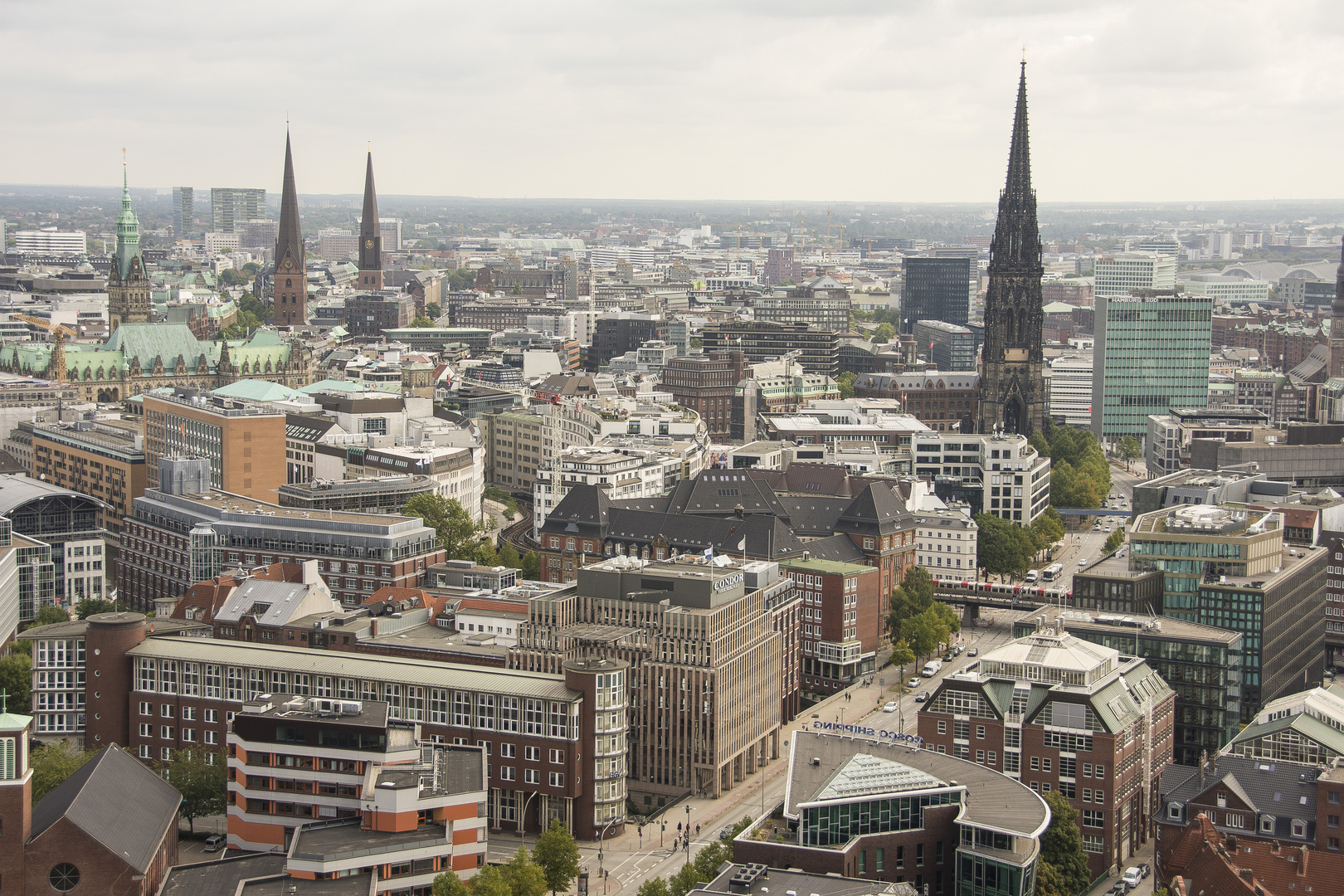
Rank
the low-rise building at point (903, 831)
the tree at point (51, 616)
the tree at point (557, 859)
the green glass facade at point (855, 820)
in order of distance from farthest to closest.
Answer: the tree at point (51, 616) → the tree at point (557, 859) → the green glass facade at point (855, 820) → the low-rise building at point (903, 831)

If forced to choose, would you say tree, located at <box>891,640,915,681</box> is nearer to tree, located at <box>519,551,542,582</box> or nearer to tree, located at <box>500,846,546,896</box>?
tree, located at <box>519,551,542,582</box>

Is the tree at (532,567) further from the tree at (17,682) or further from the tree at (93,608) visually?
the tree at (17,682)

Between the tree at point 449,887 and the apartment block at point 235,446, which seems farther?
the apartment block at point 235,446

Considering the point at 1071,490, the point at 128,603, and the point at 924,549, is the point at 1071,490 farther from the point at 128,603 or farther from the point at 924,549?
the point at 128,603

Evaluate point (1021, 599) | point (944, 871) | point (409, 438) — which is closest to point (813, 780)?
point (944, 871)

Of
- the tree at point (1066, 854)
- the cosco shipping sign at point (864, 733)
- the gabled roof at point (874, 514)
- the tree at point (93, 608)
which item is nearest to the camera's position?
the tree at point (1066, 854)

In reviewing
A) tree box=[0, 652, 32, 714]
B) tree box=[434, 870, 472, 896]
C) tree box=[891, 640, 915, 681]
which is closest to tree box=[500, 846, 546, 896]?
tree box=[434, 870, 472, 896]

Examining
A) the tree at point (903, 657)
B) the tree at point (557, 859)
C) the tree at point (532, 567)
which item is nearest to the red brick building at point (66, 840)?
the tree at point (557, 859)

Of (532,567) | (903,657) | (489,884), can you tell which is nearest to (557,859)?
(489,884)
